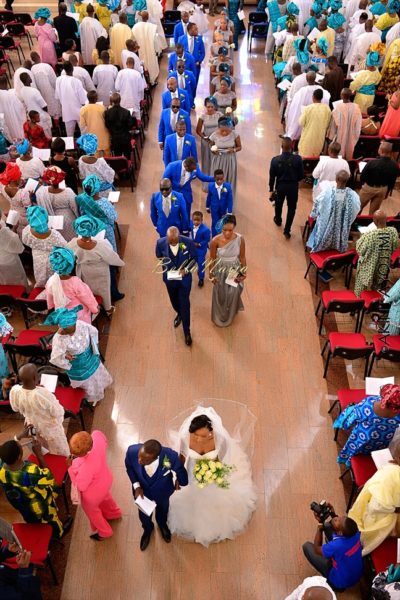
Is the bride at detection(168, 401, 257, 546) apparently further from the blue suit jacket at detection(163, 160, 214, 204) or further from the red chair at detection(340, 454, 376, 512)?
the blue suit jacket at detection(163, 160, 214, 204)

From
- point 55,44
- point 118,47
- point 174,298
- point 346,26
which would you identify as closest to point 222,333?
point 174,298

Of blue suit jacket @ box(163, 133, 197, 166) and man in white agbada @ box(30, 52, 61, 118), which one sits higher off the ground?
man in white agbada @ box(30, 52, 61, 118)

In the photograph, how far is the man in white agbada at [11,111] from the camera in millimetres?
9500

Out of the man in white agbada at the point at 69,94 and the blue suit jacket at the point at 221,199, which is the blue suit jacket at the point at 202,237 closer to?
the blue suit jacket at the point at 221,199

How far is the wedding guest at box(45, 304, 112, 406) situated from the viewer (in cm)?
510

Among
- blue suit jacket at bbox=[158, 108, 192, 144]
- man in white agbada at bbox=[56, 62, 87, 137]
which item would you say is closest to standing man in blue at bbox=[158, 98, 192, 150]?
blue suit jacket at bbox=[158, 108, 192, 144]

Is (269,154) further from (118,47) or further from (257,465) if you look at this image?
(257,465)

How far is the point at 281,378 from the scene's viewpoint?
20.8ft

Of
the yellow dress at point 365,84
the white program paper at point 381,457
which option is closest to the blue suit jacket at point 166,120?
the yellow dress at point 365,84

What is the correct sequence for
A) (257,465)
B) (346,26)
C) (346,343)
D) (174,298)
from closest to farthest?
(257,465)
(346,343)
(174,298)
(346,26)

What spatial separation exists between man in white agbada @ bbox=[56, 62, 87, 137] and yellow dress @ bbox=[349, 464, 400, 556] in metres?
8.15

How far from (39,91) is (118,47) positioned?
2235 mm

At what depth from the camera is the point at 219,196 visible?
7.40 meters

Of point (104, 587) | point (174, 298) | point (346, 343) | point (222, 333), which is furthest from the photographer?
point (222, 333)
